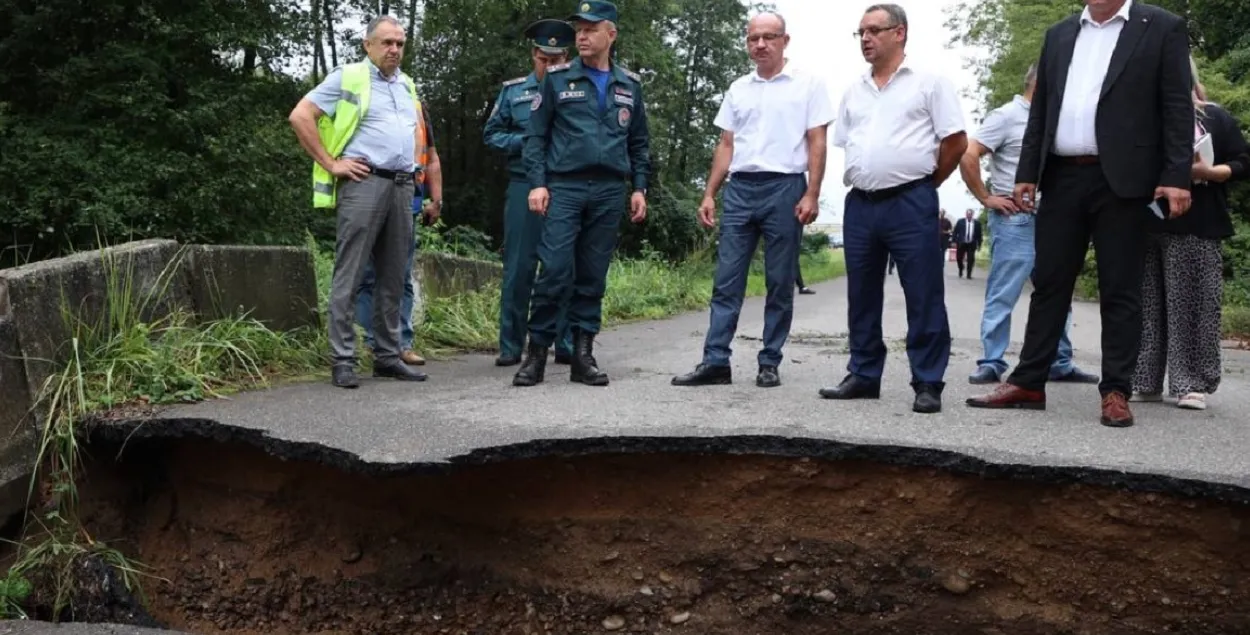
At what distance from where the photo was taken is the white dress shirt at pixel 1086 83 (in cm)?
413

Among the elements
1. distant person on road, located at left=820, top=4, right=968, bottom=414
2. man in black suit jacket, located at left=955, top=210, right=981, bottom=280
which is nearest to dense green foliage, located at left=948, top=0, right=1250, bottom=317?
man in black suit jacket, located at left=955, top=210, right=981, bottom=280

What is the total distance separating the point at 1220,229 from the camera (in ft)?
15.7

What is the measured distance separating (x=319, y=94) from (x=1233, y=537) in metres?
4.37

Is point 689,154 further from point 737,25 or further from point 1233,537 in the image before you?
point 1233,537

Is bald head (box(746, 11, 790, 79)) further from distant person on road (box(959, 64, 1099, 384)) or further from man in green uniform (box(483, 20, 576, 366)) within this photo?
man in green uniform (box(483, 20, 576, 366))

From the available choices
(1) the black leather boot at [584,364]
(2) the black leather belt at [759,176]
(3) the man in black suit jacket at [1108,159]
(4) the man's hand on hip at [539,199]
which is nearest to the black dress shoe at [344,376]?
(1) the black leather boot at [584,364]

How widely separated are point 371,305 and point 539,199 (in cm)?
133

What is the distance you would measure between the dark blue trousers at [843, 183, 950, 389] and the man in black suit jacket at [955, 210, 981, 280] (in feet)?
68.5

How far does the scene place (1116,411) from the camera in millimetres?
4152

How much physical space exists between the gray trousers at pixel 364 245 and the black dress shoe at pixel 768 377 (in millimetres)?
2043

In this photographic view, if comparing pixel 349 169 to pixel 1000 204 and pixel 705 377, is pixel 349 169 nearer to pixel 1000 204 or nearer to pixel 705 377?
pixel 705 377

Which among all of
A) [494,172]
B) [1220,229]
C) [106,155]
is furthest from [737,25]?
[1220,229]

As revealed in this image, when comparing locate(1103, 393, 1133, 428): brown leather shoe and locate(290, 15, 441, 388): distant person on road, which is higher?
locate(290, 15, 441, 388): distant person on road

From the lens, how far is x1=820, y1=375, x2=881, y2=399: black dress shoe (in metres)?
4.89
